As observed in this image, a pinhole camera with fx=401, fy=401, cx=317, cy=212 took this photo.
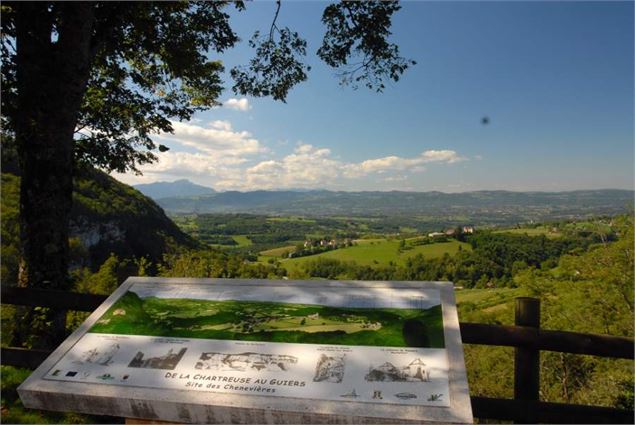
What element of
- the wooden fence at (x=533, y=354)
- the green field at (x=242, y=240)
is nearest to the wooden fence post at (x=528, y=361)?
the wooden fence at (x=533, y=354)

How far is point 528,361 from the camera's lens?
3410 millimetres

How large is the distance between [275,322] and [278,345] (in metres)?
0.26

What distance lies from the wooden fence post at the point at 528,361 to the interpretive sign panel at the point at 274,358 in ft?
2.32

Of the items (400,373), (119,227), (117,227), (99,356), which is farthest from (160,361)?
(119,227)

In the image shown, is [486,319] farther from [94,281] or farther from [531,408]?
[531,408]

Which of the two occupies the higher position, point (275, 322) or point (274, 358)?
point (275, 322)

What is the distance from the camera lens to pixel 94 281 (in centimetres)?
1672

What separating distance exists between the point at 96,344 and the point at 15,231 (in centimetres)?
3245

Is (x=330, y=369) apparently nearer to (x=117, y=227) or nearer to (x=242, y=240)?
(x=117, y=227)

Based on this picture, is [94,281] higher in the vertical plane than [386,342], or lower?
lower

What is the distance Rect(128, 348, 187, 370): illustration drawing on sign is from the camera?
2.84m

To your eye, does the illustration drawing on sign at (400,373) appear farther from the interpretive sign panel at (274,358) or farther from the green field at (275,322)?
the green field at (275,322)

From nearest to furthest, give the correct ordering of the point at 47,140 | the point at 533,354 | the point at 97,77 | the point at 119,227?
the point at 533,354 → the point at 47,140 → the point at 97,77 → the point at 119,227

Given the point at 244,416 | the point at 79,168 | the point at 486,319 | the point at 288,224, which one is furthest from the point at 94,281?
the point at 288,224
